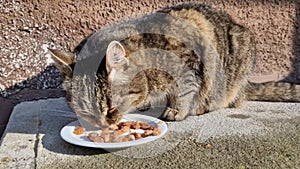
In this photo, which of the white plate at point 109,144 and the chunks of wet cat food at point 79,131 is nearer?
the white plate at point 109,144

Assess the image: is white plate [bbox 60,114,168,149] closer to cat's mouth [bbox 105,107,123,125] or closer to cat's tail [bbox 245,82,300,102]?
cat's mouth [bbox 105,107,123,125]

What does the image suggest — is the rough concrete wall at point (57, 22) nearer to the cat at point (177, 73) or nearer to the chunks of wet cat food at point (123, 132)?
the cat at point (177, 73)

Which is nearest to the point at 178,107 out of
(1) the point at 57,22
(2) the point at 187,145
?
(2) the point at 187,145

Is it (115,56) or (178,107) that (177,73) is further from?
(115,56)

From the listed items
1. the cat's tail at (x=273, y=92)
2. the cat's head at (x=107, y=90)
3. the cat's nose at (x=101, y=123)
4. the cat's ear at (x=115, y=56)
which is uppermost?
the cat's ear at (x=115, y=56)

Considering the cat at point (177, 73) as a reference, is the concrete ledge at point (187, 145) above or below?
below

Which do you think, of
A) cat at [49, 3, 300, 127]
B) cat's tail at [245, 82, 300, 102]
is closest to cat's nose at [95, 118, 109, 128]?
cat at [49, 3, 300, 127]

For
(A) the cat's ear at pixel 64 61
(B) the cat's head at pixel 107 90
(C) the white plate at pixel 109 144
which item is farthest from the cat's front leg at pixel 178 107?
(A) the cat's ear at pixel 64 61
